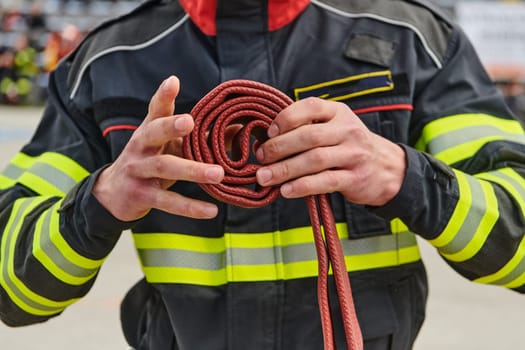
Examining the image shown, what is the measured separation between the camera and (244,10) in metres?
1.21

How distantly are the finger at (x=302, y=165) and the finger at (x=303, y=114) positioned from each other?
4 cm

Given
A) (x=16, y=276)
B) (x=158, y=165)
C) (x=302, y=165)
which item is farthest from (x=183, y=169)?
(x=16, y=276)

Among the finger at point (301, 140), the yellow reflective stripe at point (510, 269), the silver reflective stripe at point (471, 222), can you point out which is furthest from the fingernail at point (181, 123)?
the yellow reflective stripe at point (510, 269)

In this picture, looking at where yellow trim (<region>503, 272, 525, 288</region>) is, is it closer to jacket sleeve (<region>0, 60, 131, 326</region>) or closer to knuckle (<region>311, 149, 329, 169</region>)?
knuckle (<region>311, 149, 329, 169</region>)

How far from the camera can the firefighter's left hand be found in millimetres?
918

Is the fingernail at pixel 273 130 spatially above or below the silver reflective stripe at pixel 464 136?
above

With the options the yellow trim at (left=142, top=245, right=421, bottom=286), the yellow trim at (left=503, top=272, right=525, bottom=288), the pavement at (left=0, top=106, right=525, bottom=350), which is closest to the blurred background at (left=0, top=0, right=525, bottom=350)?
the pavement at (left=0, top=106, right=525, bottom=350)

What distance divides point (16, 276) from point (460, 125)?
752 millimetres

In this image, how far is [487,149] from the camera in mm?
1219

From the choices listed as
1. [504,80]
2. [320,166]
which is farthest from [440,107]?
[504,80]

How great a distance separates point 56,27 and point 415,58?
38.8 ft

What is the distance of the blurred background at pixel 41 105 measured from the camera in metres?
3.00

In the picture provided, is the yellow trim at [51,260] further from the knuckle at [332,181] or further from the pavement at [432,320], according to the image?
the pavement at [432,320]

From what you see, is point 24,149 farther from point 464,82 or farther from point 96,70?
point 464,82
